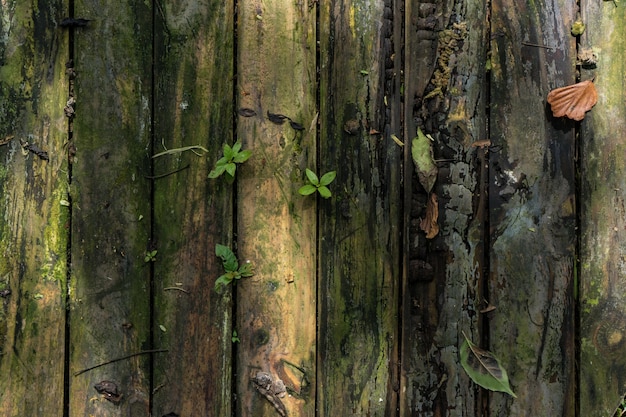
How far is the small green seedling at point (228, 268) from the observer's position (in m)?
1.82

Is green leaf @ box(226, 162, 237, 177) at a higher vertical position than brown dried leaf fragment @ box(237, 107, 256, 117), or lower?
lower

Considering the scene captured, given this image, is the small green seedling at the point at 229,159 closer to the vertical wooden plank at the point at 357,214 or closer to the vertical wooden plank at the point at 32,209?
the vertical wooden plank at the point at 357,214

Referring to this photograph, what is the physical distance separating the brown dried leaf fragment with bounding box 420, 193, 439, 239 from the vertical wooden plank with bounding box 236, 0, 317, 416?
0.42m

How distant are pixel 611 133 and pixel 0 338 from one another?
2.37 m

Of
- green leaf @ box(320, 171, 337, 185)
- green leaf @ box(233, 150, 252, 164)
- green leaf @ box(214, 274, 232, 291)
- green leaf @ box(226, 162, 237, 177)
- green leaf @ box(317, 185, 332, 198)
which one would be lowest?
green leaf @ box(214, 274, 232, 291)

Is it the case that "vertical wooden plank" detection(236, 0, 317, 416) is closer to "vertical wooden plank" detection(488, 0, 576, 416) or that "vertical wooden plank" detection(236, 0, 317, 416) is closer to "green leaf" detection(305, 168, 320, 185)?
"green leaf" detection(305, 168, 320, 185)

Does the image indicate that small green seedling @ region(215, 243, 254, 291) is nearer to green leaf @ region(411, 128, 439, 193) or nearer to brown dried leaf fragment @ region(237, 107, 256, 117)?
brown dried leaf fragment @ region(237, 107, 256, 117)

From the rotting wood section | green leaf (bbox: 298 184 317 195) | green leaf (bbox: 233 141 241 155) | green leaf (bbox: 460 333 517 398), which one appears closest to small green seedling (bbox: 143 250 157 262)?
the rotting wood section

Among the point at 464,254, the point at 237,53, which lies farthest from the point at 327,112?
the point at 464,254

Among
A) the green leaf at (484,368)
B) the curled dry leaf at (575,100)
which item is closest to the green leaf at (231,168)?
the green leaf at (484,368)

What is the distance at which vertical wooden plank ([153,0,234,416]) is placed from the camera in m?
1.84

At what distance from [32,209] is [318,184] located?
106 cm

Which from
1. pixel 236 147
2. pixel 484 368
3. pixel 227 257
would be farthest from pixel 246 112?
pixel 484 368

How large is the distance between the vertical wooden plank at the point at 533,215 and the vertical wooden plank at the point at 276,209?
70 centimetres
